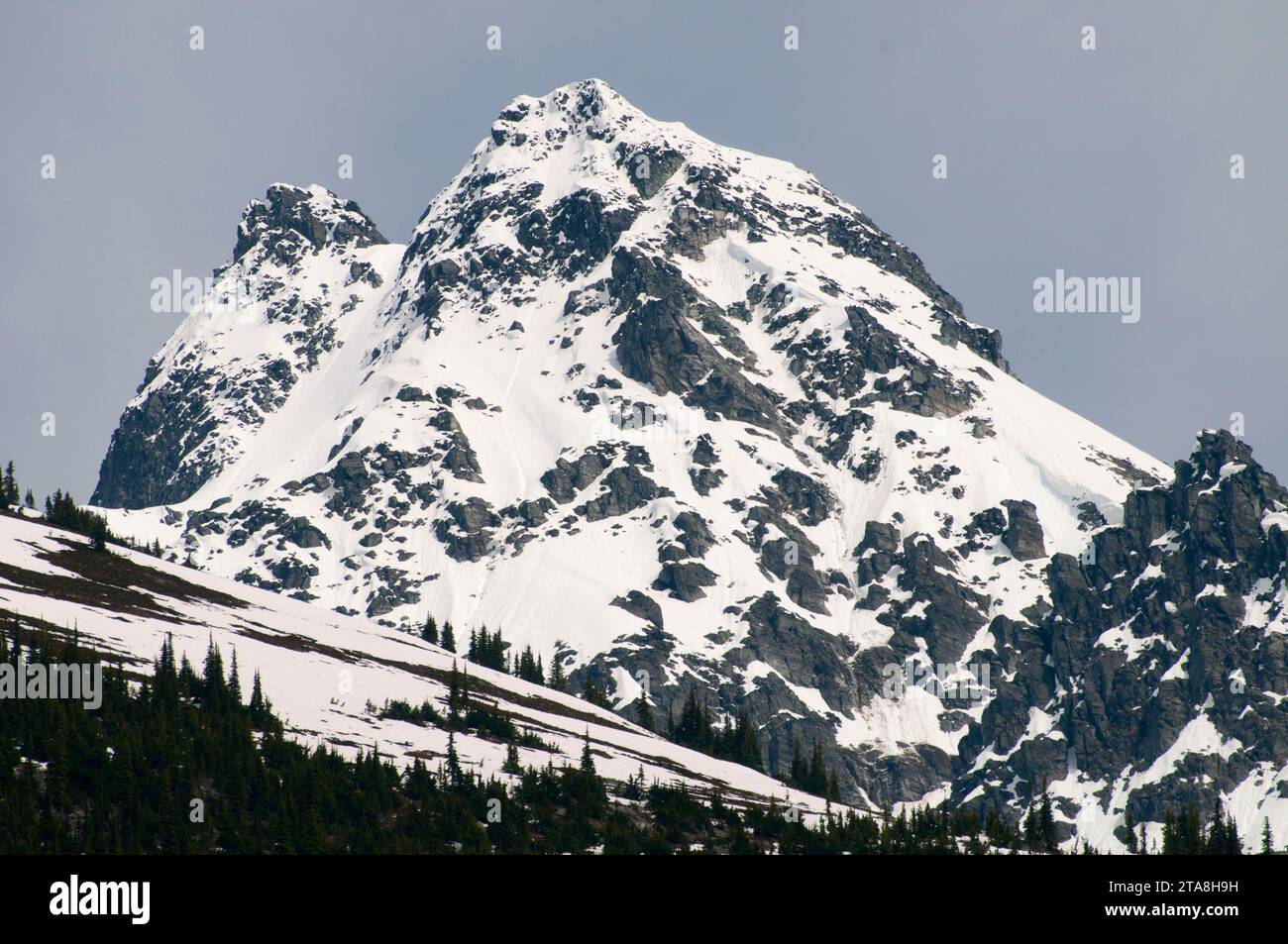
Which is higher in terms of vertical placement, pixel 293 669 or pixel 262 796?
pixel 293 669

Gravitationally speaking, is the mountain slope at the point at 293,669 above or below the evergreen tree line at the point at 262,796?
above

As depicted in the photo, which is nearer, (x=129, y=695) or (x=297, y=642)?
(x=129, y=695)

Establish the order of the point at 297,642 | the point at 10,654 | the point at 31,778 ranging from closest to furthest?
1. the point at 31,778
2. the point at 10,654
3. the point at 297,642

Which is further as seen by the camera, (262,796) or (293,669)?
(293,669)

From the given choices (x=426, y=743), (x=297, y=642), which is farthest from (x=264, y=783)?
(x=297, y=642)

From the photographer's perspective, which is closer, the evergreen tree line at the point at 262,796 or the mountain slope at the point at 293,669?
the evergreen tree line at the point at 262,796

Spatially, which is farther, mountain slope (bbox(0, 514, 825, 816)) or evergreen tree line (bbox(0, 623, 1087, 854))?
mountain slope (bbox(0, 514, 825, 816))

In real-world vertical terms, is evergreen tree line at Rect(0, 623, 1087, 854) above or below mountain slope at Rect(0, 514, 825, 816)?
below
